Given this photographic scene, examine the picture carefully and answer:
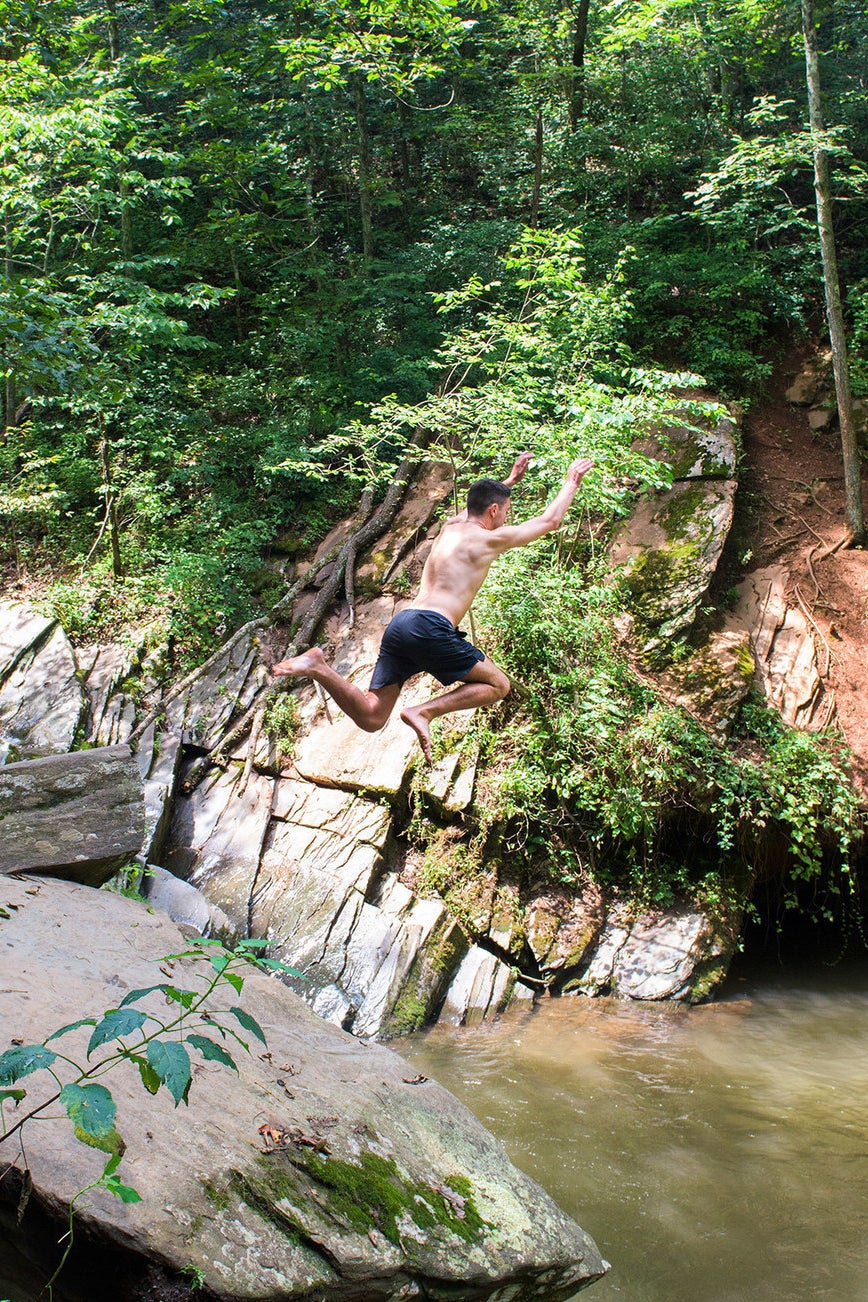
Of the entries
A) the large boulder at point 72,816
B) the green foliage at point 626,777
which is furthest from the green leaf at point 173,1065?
the green foliage at point 626,777

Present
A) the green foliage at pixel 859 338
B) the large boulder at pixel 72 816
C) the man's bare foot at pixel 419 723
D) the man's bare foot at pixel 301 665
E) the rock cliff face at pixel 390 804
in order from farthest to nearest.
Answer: the green foliage at pixel 859 338
the rock cliff face at pixel 390 804
the large boulder at pixel 72 816
the man's bare foot at pixel 419 723
the man's bare foot at pixel 301 665

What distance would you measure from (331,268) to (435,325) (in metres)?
2.80

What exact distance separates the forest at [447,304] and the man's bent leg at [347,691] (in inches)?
129

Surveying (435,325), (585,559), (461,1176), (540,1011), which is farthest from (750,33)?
(461,1176)

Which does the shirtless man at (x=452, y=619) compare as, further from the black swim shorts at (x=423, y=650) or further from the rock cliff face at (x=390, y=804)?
the rock cliff face at (x=390, y=804)

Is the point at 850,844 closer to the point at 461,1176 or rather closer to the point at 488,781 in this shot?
the point at 488,781

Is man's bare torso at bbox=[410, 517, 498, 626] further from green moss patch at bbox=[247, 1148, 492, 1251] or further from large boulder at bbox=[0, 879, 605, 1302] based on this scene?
green moss patch at bbox=[247, 1148, 492, 1251]

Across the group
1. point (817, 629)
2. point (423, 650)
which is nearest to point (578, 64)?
point (817, 629)

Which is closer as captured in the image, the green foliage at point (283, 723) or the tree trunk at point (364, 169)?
the green foliage at point (283, 723)

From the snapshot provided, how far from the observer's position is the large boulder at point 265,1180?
97.4 inches

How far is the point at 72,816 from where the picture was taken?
575 cm

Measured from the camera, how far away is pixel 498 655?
878 centimetres

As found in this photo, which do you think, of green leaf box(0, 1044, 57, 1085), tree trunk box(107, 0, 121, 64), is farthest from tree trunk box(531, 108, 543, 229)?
green leaf box(0, 1044, 57, 1085)

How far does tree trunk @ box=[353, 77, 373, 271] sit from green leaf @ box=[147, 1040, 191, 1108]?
12833mm
